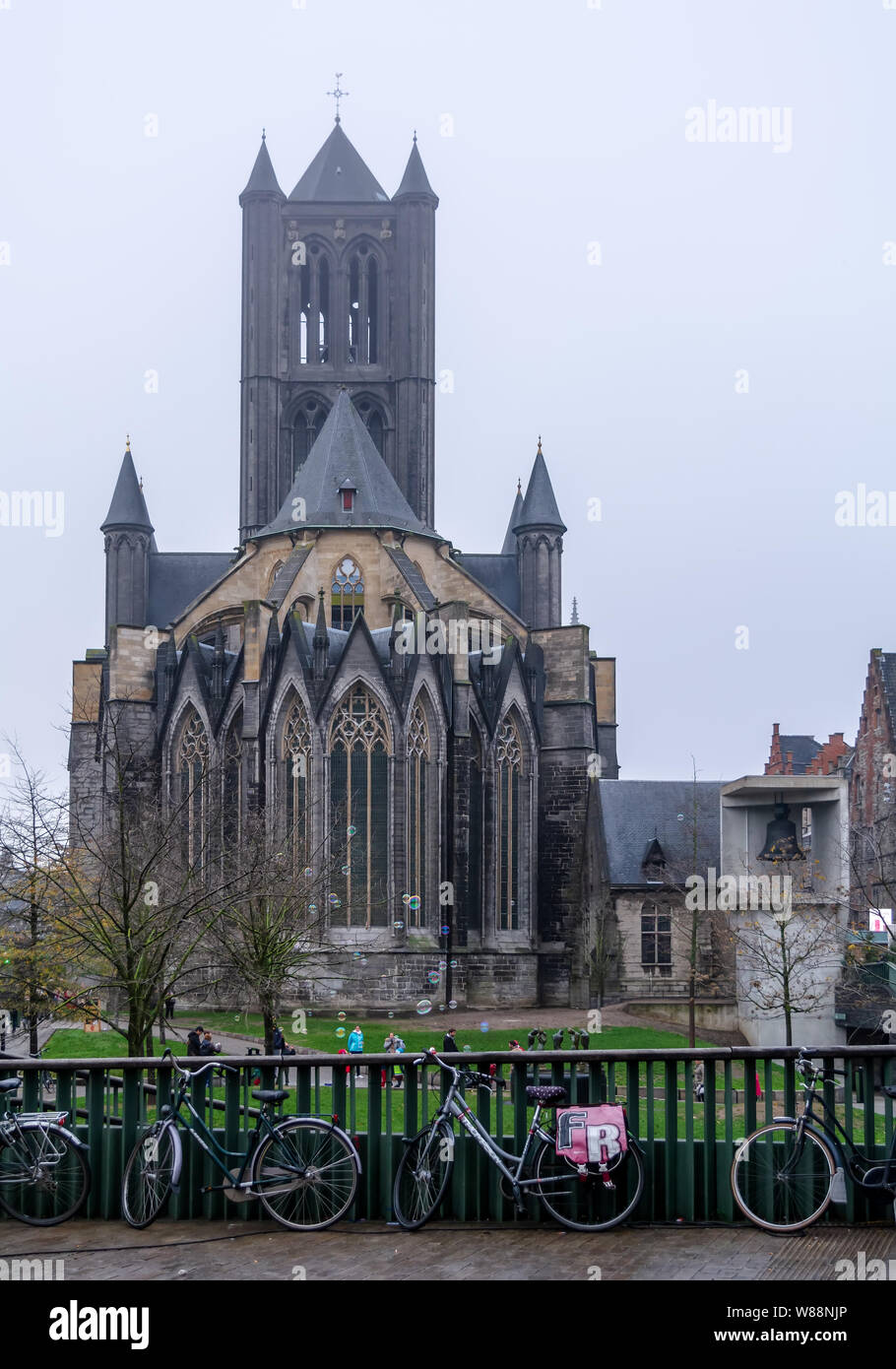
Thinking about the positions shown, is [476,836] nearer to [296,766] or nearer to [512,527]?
[296,766]

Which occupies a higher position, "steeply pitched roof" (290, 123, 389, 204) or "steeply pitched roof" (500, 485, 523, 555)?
"steeply pitched roof" (290, 123, 389, 204)

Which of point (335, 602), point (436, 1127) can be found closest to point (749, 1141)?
point (436, 1127)

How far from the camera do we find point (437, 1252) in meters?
8.81

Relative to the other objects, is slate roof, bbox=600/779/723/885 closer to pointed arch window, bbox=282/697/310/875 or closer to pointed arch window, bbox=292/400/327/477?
pointed arch window, bbox=282/697/310/875

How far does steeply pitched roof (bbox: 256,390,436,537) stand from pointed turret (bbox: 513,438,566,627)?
18.3 feet

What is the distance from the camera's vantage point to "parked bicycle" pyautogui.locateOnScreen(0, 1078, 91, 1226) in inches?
385

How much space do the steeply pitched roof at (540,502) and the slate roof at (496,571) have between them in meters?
3.78

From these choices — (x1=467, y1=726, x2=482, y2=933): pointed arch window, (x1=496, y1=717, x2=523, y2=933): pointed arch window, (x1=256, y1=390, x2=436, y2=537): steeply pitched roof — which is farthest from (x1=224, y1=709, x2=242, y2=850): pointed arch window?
(x1=256, y1=390, x2=436, y2=537): steeply pitched roof

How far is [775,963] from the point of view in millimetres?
35656

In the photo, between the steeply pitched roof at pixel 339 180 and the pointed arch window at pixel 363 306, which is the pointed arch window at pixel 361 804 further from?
the steeply pitched roof at pixel 339 180

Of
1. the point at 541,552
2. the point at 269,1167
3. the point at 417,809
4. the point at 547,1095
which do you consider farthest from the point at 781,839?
the point at 541,552

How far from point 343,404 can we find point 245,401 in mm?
13028

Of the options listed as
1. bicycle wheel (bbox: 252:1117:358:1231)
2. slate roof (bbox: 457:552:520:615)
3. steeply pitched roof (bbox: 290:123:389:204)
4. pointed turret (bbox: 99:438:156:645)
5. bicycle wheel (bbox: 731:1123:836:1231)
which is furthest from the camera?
steeply pitched roof (bbox: 290:123:389:204)

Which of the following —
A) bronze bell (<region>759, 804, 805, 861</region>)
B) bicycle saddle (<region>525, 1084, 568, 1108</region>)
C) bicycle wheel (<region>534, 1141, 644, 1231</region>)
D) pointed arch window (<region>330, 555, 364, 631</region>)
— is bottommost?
bicycle wheel (<region>534, 1141, 644, 1231</region>)
